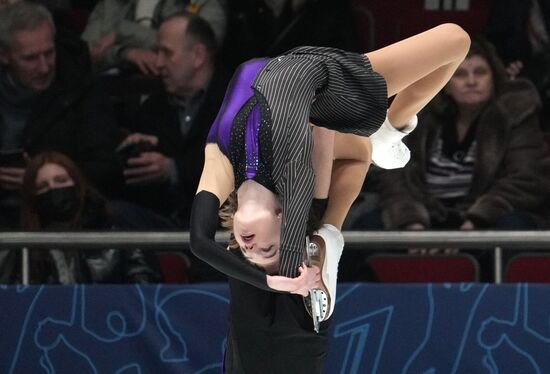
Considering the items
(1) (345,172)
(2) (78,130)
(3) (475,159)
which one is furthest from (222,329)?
(3) (475,159)

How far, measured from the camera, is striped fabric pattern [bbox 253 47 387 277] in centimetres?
362

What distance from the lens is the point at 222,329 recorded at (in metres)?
5.05

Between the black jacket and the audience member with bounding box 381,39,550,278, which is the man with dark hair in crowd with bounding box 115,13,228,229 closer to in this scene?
the black jacket

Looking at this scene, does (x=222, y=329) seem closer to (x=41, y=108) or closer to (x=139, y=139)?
(x=139, y=139)

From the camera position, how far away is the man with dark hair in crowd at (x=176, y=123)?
19.4 feet

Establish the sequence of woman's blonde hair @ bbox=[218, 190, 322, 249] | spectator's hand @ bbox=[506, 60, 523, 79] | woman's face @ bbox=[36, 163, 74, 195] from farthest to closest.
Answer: spectator's hand @ bbox=[506, 60, 523, 79]
woman's face @ bbox=[36, 163, 74, 195]
woman's blonde hair @ bbox=[218, 190, 322, 249]

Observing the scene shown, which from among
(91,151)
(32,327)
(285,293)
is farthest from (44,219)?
(285,293)

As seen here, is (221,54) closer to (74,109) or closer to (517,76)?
(74,109)

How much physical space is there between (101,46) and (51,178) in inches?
30.6

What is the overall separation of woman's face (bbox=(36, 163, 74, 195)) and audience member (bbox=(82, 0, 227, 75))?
25.0 inches

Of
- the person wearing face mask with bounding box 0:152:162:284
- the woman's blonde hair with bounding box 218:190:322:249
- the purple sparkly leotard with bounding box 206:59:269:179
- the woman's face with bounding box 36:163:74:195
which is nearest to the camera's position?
the purple sparkly leotard with bounding box 206:59:269:179

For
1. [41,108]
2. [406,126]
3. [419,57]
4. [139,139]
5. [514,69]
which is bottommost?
[139,139]

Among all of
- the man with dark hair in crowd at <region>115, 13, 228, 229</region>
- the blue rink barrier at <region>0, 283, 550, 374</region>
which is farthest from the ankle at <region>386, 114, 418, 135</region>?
the man with dark hair in crowd at <region>115, 13, 228, 229</region>

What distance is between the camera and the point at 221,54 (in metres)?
6.20
